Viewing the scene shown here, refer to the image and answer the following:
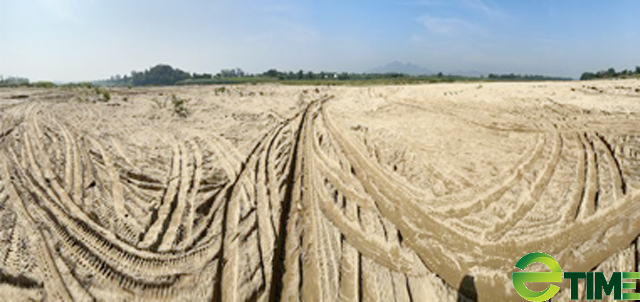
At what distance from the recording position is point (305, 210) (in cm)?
395

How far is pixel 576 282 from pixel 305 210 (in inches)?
125

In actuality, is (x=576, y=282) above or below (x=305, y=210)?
below

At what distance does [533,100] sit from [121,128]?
1448 cm

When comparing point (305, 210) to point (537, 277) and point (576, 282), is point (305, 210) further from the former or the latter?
point (576, 282)

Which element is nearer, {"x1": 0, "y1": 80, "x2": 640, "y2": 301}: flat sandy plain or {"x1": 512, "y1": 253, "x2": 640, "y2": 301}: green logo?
{"x1": 512, "y1": 253, "x2": 640, "y2": 301}: green logo

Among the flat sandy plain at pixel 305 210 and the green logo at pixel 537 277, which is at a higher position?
the flat sandy plain at pixel 305 210

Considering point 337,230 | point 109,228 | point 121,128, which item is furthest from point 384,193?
point 121,128

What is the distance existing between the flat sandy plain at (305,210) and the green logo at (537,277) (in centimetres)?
8

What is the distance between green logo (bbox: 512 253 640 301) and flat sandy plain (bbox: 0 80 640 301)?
0.10 m

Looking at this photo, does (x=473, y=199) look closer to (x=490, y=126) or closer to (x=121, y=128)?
(x=490, y=126)

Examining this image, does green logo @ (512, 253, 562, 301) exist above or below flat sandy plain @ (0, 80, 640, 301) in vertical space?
below

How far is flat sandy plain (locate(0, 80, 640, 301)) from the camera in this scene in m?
2.81

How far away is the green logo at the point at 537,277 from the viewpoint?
2.74 metres

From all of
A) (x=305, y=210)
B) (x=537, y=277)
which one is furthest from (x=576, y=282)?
(x=305, y=210)
